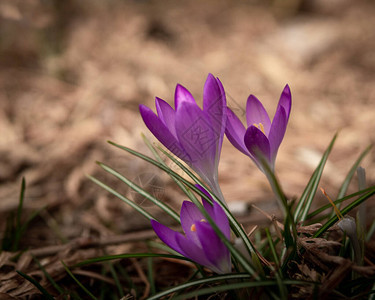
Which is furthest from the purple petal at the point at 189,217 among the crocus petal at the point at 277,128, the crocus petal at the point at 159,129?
the crocus petal at the point at 277,128

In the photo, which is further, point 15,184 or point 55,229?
point 15,184

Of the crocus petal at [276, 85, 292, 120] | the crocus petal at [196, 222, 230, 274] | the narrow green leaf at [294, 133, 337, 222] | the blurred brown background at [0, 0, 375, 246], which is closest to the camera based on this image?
the crocus petal at [196, 222, 230, 274]

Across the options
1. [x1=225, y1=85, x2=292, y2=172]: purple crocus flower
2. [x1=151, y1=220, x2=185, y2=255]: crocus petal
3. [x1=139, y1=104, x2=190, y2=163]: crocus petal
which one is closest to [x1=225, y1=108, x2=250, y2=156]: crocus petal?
[x1=225, y1=85, x2=292, y2=172]: purple crocus flower

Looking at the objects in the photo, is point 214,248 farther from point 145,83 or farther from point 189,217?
point 145,83

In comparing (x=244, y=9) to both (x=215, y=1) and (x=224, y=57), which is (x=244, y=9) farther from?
(x=224, y=57)

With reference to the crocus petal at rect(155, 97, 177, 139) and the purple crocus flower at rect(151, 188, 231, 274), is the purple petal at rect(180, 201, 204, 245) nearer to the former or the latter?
the purple crocus flower at rect(151, 188, 231, 274)

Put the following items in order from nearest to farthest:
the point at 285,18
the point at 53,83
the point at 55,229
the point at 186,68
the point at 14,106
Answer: the point at 55,229 → the point at 14,106 → the point at 53,83 → the point at 186,68 → the point at 285,18

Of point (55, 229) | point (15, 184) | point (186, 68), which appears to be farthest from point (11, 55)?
point (55, 229)

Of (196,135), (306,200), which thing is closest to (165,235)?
(196,135)

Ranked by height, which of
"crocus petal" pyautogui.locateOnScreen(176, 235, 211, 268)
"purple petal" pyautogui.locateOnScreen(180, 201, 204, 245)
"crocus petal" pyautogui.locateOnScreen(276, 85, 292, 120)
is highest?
"crocus petal" pyautogui.locateOnScreen(276, 85, 292, 120)

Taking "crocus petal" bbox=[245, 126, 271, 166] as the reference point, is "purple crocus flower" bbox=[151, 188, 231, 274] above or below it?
below
